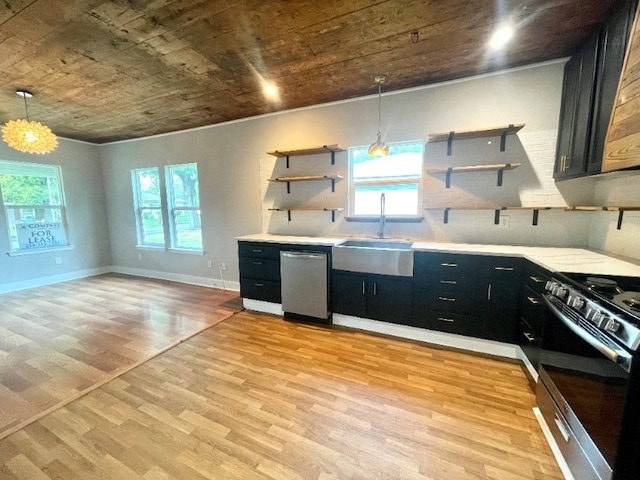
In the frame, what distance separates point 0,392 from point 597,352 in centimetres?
368

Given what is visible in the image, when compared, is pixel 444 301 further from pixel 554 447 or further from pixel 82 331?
pixel 82 331

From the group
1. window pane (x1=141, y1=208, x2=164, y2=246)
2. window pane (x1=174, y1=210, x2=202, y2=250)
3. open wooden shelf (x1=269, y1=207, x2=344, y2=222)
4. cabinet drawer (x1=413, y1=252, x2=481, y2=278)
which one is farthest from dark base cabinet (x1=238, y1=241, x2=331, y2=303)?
window pane (x1=141, y1=208, x2=164, y2=246)

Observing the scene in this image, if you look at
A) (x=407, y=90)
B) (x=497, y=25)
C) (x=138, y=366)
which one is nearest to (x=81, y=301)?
(x=138, y=366)

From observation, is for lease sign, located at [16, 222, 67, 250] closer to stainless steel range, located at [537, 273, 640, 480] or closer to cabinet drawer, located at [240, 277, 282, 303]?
cabinet drawer, located at [240, 277, 282, 303]

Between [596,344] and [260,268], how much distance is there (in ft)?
9.45

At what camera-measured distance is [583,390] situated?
3.92 ft

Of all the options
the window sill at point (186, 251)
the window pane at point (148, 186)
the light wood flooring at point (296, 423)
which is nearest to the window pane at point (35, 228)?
the window pane at point (148, 186)

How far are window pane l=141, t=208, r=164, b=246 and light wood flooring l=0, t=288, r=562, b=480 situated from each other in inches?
130

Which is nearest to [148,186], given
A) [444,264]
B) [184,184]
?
[184,184]

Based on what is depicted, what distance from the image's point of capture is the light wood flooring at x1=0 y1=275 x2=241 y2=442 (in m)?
1.94

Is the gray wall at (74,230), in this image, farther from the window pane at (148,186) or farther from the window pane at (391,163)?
the window pane at (391,163)

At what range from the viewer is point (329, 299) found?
289cm

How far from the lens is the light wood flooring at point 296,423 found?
134 cm

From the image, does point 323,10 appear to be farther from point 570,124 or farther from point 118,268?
point 118,268
